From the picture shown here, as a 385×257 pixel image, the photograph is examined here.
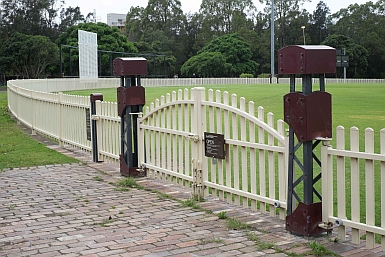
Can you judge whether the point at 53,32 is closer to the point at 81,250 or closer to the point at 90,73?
the point at 90,73

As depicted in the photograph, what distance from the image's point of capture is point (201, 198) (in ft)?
23.9

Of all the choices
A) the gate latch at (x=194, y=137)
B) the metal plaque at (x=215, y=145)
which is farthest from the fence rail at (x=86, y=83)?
the metal plaque at (x=215, y=145)

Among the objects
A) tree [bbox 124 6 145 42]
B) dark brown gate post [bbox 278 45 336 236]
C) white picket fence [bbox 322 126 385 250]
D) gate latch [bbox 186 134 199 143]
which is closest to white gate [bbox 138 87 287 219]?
gate latch [bbox 186 134 199 143]

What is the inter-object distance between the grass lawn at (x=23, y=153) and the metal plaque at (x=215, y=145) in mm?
4455

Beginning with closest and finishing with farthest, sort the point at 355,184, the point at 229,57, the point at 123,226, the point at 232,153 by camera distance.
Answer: the point at 355,184, the point at 123,226, the point at 232,153, the point at 229,57

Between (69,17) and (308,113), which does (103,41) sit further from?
(308,113)

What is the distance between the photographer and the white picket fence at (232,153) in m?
5.27

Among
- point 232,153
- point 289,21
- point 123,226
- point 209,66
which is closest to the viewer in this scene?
point 123,226

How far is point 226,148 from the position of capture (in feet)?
22.8

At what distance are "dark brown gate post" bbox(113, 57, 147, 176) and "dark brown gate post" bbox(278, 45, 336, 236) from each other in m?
3.66

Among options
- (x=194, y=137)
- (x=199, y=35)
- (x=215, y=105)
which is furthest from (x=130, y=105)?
(x=199, y=35)

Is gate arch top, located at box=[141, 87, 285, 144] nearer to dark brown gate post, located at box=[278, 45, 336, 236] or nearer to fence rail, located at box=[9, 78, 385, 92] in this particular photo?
dark brown gate post, located at box=[278, 45, 336, 236]

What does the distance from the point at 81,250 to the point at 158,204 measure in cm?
196

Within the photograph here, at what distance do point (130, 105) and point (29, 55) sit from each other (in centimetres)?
6250
